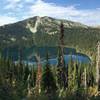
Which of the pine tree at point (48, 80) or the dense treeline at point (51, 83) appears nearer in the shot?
the dense treeline at point (51, 83)

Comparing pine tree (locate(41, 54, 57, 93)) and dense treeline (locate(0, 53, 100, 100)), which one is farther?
pine tree (locate(41, 54, 57, 93))

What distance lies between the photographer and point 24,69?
11369 centimetres

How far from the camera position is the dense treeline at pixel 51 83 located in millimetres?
52628

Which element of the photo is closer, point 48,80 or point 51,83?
point 48,80

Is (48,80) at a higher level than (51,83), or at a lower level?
higher

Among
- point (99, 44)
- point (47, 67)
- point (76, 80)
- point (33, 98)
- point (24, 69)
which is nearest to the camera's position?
point (33, 98)

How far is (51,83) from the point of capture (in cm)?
8012

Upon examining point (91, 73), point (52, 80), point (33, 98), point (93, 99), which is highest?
point (33, 98)

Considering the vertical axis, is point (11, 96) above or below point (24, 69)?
above

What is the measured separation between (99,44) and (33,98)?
1074 inches

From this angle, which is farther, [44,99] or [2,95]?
[2,95]

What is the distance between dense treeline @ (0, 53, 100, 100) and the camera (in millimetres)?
52628

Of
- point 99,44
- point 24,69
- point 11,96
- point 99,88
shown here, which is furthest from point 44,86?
point 24,69

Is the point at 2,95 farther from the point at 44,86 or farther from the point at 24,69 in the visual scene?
the point at 24,69
